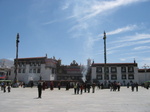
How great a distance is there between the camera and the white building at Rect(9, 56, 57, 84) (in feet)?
199

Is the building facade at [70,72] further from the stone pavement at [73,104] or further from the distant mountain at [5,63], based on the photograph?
the stone pavement at [73,104]

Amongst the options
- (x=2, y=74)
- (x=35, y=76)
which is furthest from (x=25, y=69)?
(x=2, y=74)

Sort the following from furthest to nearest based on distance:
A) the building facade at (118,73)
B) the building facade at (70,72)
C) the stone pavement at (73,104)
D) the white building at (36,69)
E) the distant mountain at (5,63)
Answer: the distant mountain at (5,63) → the building facade at (70,72) → the white building at (36,69) → the building facade at (118,73) → the stone pavement at (73,104)

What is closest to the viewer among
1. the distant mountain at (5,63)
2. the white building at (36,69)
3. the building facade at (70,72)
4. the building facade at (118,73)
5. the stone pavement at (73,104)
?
the stone pavement at (73,104)

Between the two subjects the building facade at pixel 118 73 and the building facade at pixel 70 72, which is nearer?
the building facade at pixel 118 73

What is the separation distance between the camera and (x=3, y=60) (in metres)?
76.4

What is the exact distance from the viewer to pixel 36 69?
61.8m

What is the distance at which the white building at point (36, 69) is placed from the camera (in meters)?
60.6

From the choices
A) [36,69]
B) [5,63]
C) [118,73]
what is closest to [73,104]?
[118,73]

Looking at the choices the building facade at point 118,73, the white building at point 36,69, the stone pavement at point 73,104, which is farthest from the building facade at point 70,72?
the stone pavement at point 73,104

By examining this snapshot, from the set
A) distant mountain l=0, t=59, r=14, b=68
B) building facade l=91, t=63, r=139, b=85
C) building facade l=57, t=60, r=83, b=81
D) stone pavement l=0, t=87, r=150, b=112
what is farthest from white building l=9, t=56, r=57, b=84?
stone pavement l=0, t=87, r=150, b=112

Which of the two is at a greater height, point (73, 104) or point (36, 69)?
point (36, 69)

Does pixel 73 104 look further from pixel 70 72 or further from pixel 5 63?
pixel 5 63

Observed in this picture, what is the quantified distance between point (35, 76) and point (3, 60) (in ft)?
79.1
